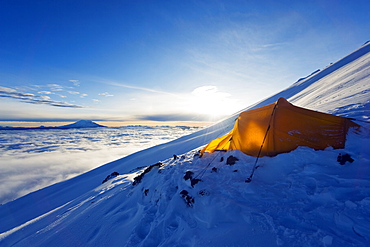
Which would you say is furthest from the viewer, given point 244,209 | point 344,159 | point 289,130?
point 289,130

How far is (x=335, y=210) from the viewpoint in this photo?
284 centimetres

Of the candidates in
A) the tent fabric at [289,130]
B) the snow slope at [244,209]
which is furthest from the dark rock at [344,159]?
the tent fabric at [289,130]

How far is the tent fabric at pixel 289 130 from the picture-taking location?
4.58m

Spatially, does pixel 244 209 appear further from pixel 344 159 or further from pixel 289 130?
pixel 289 130

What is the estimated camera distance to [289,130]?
4949 mm

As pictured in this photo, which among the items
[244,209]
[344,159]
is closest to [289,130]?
[344,159]

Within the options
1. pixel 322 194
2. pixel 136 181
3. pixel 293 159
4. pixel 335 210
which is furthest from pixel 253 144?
pixel 136 181

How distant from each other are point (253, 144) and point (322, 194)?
2424 millimetres

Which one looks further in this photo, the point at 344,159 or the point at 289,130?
the point at 289,130

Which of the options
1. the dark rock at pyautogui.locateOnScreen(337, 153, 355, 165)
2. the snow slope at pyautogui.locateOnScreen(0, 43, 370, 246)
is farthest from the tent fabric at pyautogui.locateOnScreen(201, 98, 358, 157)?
the dark rock at pyautogui.locateOnScreen(337, 153, 355, 165)

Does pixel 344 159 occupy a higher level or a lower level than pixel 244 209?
higher

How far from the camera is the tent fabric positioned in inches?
180

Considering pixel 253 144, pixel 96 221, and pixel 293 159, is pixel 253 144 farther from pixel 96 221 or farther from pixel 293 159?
pixel 96 221

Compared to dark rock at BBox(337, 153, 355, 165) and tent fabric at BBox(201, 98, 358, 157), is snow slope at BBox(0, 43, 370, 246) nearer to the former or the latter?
dark rock at BBox(337, 153, 355, 165)
